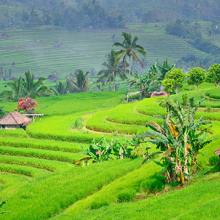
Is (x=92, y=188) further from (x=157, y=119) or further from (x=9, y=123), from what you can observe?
(x=9, y=123)

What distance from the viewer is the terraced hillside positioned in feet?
79.6

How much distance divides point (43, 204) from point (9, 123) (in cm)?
3427

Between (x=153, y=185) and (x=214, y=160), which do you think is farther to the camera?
(x=214, y=160)

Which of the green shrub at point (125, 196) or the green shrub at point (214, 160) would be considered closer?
the green shrub at point (125, 196)

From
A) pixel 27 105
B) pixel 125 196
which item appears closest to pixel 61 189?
pixel 125 196

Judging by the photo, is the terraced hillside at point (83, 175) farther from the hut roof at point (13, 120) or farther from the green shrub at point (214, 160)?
the hut roof at point (13, 120)

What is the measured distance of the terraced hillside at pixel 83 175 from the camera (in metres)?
24.2

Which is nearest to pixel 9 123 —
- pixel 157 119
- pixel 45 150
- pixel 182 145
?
pixel 45 150

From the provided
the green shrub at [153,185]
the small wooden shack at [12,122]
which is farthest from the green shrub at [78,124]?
the green shrub at [153,185]

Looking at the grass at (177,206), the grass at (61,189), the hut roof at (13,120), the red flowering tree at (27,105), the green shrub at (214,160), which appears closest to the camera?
the grass at (177,206)

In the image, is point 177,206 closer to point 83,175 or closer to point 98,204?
point 98,204

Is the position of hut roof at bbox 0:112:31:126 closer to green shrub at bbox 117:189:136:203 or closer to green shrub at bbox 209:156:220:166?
green shrub at bbox 209:156:220:166

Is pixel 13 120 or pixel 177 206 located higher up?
pixel 177 206

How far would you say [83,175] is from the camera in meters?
34.4
